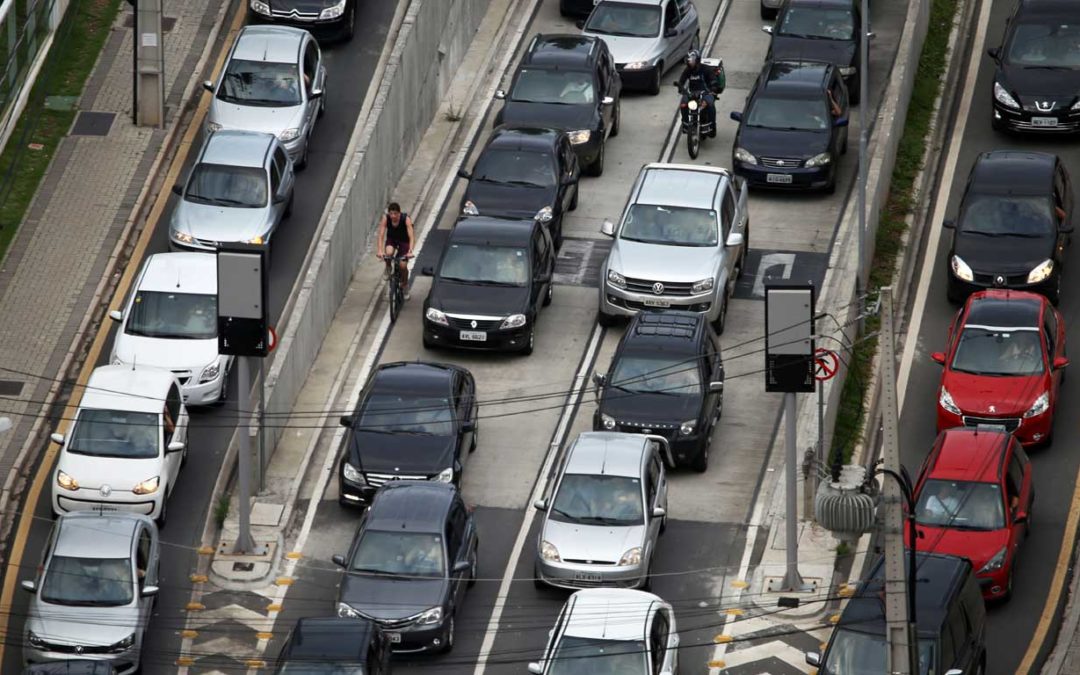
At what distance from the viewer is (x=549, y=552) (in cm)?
3656

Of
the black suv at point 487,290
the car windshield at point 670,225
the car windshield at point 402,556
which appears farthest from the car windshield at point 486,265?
the car windshield at point 402,556

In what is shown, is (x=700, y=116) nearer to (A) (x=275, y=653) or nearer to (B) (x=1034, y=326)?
(B) (x=1034, y=326)

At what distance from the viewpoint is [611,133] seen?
5031cm

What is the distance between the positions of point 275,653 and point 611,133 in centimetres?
1707

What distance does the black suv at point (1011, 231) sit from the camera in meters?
43.8

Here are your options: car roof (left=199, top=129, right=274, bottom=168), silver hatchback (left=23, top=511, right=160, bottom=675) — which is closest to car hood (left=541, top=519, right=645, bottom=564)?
silver hatchback (left=23, top=511, right=160, bottom=675)

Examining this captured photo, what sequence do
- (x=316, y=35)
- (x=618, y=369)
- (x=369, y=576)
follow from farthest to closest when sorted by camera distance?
(x=316, y=35) < (x=618, y=369) < (x=369, y=576)

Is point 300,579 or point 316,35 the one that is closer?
point 300,579

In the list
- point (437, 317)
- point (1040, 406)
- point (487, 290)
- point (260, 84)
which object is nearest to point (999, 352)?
point (1040, 406)

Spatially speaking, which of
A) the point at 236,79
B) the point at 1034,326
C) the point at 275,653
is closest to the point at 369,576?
the point at 275,653

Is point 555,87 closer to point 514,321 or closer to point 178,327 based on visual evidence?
point 514,321

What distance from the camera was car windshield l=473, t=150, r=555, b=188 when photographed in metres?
45.9

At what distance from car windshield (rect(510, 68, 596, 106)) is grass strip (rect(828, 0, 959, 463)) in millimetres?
6004

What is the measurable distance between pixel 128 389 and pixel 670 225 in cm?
1016
